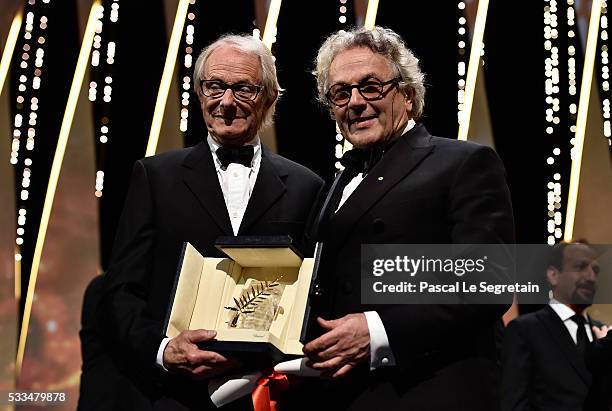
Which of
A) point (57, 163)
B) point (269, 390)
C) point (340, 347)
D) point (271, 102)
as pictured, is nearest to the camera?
point (340, 347)

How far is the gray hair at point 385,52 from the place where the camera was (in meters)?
1.79

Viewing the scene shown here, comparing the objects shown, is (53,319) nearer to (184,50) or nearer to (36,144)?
(36,144)

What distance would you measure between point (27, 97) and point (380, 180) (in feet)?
9.62

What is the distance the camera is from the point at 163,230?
1824 mm

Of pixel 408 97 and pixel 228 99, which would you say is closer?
pixel 408 97

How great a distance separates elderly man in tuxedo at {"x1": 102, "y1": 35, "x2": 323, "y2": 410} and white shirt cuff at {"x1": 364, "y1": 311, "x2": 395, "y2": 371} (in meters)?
0.29

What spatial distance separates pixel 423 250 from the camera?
158 centimetres

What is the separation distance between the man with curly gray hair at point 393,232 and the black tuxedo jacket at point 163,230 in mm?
184

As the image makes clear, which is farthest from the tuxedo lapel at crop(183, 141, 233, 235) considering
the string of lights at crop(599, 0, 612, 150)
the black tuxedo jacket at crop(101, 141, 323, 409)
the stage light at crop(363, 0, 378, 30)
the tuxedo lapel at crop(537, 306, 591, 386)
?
the string of lights at crop(599, 0, 612, 150)

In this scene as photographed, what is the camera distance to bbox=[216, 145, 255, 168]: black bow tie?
1969 millimetres

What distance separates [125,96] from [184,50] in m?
0.41

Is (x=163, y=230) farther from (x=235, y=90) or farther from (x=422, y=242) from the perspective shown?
(x=422, y=242)

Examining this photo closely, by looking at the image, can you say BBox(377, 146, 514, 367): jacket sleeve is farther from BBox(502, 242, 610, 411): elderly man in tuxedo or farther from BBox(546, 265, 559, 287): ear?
BBox(546, 265, 559, 287): ear

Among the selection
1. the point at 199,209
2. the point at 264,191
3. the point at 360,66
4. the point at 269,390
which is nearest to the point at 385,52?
the point at 360,66
